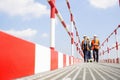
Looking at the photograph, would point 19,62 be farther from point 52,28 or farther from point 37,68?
point 52,28

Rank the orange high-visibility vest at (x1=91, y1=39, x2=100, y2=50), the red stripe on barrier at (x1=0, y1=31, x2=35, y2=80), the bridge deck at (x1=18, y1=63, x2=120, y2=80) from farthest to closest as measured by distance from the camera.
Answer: the orange high-visibility vest at (x1=91, y1=39, x2=100, y2=50)
the bridge deck at (x1=18, y1=63, x2=120, y2=80)
the red stripe on barrier at (x1=0, y1=31, x2=35, y2=80)

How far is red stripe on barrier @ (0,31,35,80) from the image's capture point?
2904 millimetres

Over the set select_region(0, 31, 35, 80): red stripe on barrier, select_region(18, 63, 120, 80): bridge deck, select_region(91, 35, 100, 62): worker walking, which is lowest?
select_region(18, 63, 120, 80): bridge deck

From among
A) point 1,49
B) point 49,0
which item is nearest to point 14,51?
point 1,49

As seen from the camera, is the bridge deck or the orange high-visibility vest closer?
the bridge deck

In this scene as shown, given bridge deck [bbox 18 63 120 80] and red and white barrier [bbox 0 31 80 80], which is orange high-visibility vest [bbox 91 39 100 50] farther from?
red and white barrier [bbox 0 31 80 80]

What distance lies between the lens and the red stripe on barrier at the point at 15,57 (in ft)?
9.53

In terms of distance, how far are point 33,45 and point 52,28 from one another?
1.88 metres

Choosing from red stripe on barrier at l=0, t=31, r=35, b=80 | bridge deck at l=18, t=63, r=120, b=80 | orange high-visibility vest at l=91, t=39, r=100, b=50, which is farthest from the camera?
orange high-visibility vest at l=91, t=39, r=100, b=50

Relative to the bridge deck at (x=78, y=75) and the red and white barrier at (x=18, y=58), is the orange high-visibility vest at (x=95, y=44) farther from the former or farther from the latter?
the red and white barrier at (x=18, y=58)

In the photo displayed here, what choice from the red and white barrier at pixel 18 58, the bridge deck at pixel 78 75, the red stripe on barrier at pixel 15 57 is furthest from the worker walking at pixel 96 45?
the red stripe on barrier at pixel 15 57

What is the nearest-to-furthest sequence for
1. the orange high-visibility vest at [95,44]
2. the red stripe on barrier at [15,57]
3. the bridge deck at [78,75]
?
the red stripe on barrier at [15,57]
the bridge deck at [78,75]
the orange high-visibility vest at [95,44]

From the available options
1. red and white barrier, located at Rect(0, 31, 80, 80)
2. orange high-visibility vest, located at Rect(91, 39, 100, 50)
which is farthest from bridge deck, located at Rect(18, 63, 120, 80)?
orange high-visibility vest, located at Rect(91, 39, 100, 50)

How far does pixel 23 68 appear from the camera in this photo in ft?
12.0
